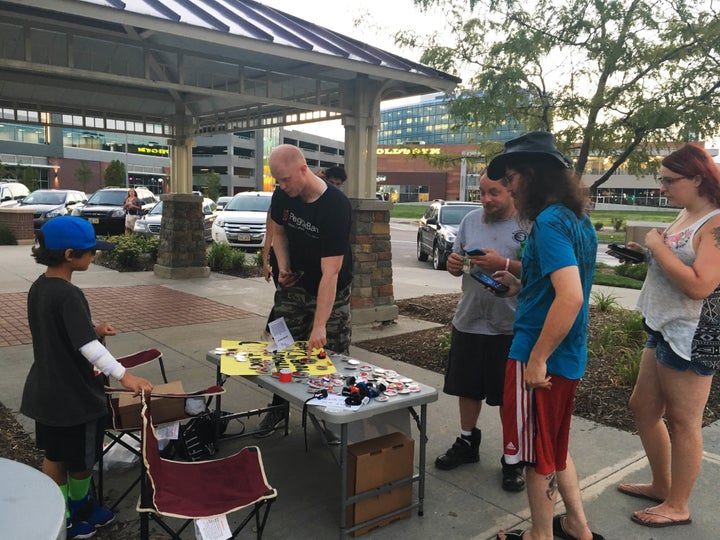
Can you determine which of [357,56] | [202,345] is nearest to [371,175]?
[357,56]

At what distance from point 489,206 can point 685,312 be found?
117 cm

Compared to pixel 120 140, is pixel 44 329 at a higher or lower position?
lower

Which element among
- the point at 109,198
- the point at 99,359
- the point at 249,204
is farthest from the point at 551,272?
the point at 109,198

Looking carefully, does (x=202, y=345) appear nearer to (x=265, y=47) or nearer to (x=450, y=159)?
(x=265, y=47)

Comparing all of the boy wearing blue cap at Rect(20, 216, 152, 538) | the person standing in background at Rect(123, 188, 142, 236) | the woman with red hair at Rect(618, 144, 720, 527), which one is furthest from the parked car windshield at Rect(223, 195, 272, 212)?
the woman with red hair at Rect(618, 144, 720, 527)

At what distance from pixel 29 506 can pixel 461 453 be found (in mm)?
2788

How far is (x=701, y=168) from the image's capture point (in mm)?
→ 2758

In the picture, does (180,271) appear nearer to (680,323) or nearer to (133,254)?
(133,254)

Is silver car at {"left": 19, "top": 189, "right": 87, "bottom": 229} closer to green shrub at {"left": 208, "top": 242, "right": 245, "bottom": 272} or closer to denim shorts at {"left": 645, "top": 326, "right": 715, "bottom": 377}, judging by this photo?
green shrub at {"left": 208, "top": 242, "right": 245, "bottom": 272}

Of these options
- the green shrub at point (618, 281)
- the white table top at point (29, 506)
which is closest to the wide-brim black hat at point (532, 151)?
the white table top at point (29, 506)

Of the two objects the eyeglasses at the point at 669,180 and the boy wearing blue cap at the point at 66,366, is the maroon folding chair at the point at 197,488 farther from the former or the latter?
the eyeglasses at the point at 669,180

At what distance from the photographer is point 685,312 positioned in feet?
9.30

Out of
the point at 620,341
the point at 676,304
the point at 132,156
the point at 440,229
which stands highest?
the point at 132,156

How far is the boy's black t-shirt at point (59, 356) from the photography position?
259 cm
